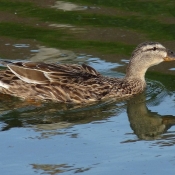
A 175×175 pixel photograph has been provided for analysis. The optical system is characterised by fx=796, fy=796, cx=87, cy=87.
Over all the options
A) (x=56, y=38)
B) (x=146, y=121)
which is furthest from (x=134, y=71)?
(x=56, y=38)

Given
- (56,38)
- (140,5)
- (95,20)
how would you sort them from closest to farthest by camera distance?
1. (56,38)
2. (95,20)
3. (140,5)

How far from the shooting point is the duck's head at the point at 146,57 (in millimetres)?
11953

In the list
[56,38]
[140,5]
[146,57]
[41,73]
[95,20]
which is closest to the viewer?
[41,73]

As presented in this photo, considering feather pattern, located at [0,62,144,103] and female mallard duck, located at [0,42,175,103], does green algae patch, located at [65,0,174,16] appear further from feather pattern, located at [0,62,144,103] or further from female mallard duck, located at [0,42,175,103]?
feather pattern, located at [0,62,144,103]

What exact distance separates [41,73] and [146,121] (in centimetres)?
179

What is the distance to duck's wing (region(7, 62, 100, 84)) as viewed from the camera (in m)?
11.6

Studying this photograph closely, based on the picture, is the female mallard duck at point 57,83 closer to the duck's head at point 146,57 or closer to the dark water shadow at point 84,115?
the dark water shadow at point 84,115

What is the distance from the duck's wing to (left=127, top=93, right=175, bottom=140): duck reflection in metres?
0.94

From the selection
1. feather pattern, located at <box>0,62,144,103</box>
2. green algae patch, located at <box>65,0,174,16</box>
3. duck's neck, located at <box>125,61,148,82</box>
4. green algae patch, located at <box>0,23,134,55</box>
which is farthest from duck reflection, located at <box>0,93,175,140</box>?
green algae patch, located at <box>65,0,174,16</box>

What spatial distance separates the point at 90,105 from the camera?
37.4 ft

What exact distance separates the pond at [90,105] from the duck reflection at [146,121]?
0.01 meters

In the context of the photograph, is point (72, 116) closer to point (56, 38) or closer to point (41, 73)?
point (41, 73)

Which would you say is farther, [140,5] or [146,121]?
[140,5]

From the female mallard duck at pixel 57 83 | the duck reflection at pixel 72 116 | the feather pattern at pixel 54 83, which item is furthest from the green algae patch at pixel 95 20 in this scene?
the duck reflection at pixel 72 116
